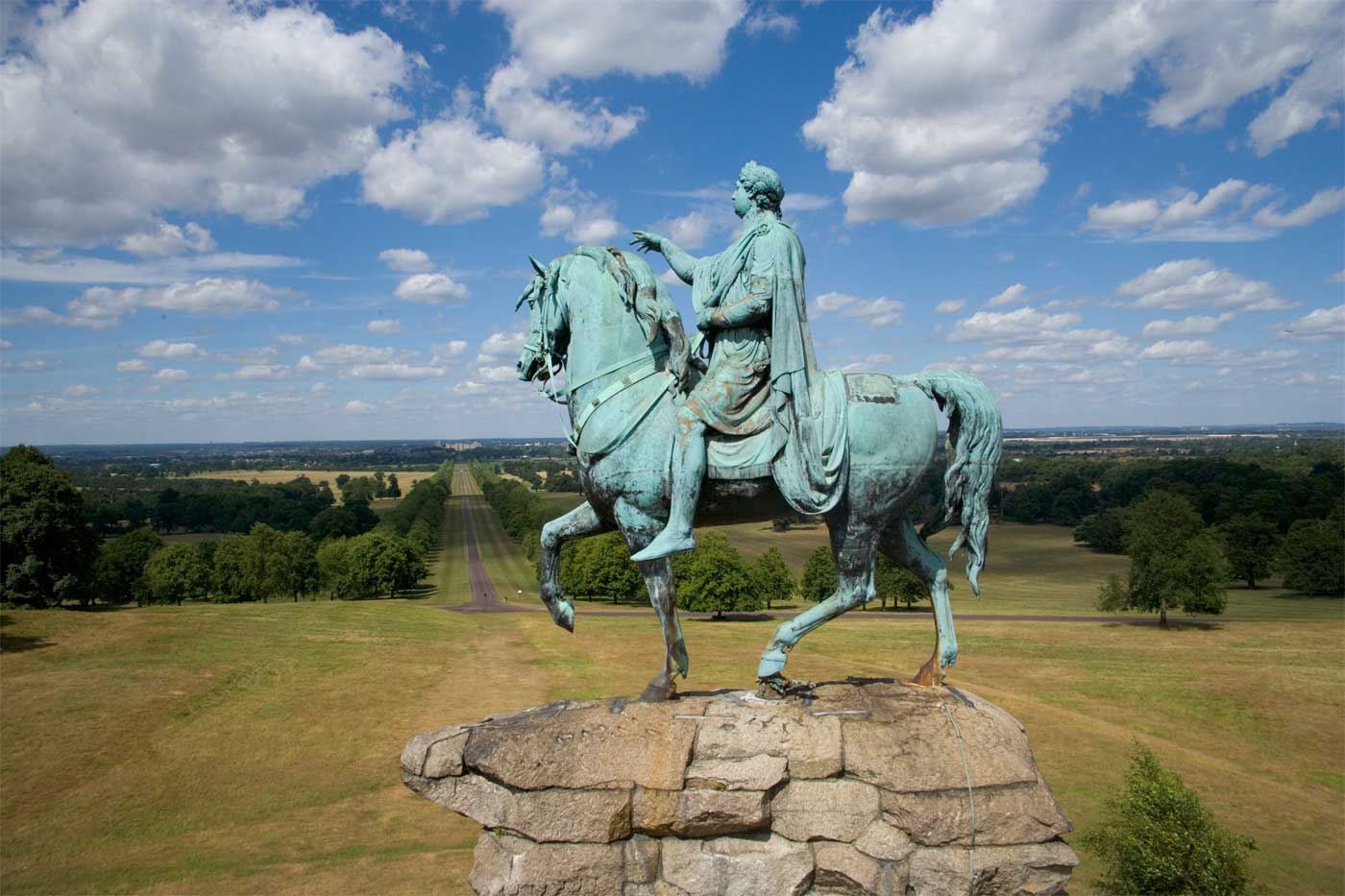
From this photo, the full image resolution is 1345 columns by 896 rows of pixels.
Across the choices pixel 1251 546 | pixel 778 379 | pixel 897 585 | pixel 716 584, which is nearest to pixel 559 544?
pixel 778 379

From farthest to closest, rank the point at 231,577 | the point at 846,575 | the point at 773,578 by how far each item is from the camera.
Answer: the point at 231,577, the point at 773,578, the point at 846,575

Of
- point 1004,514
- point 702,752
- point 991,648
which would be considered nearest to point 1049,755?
point 991,648

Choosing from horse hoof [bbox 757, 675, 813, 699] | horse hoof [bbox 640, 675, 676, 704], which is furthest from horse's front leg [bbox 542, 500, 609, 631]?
horse hoof [bbox 757, 675, 813, 699]

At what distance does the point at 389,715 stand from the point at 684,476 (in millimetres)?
22828

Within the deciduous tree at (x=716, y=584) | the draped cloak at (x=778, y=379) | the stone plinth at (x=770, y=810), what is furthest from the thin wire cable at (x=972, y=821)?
the deciduous tree at (x=716, y=584)

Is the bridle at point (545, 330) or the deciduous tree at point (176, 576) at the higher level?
the bridle at point (545, 330)

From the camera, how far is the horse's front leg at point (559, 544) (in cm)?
896

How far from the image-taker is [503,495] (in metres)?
121

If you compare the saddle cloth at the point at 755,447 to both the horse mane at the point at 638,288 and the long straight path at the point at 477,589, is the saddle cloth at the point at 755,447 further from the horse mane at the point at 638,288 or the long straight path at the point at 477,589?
the long straight path at the point at 477,589

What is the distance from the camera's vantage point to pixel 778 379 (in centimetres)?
847

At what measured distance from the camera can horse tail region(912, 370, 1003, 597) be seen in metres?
8.48

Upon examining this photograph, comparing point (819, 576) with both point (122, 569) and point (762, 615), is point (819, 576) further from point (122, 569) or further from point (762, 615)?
point (122, 569)

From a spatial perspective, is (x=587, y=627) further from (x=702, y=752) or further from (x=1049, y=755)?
(x=702, y=752)

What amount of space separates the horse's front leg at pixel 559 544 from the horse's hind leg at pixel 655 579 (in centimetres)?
47
